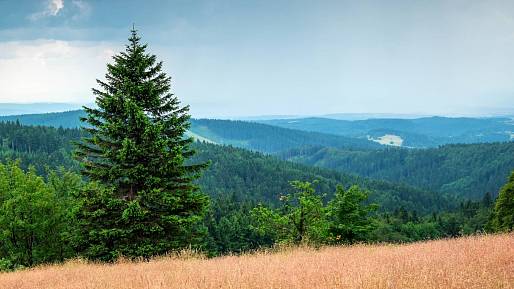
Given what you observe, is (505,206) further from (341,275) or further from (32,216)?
(32,216)

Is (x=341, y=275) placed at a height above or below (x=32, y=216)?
above

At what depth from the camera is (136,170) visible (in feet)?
54.5

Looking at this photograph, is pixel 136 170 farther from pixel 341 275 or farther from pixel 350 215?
pixel 350 215

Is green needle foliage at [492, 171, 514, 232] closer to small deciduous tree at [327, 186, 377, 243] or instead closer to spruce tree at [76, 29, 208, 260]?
small deciduous tree at [327, 186, 377, 243]

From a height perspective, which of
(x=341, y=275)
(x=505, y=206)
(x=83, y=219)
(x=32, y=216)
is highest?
(x=341, y=275)

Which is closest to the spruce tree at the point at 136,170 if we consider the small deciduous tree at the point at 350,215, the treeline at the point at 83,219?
the treeline at the point at 83,219

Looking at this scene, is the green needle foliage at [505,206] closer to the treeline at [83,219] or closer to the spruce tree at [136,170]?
the treeline at [83,219]

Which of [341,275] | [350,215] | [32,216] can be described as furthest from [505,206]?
[32,216]

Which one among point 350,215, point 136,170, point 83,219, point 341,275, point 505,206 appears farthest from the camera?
point 505,206

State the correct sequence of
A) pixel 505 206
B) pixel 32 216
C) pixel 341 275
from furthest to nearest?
pixel 505 206, pixel 32 216, pixel 341 275

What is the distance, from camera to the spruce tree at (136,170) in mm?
16672

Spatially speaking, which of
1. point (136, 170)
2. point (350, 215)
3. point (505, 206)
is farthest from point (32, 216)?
point (505, 206)

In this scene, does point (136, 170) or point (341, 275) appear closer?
point (341, 275)

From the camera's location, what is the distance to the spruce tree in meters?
16.7
